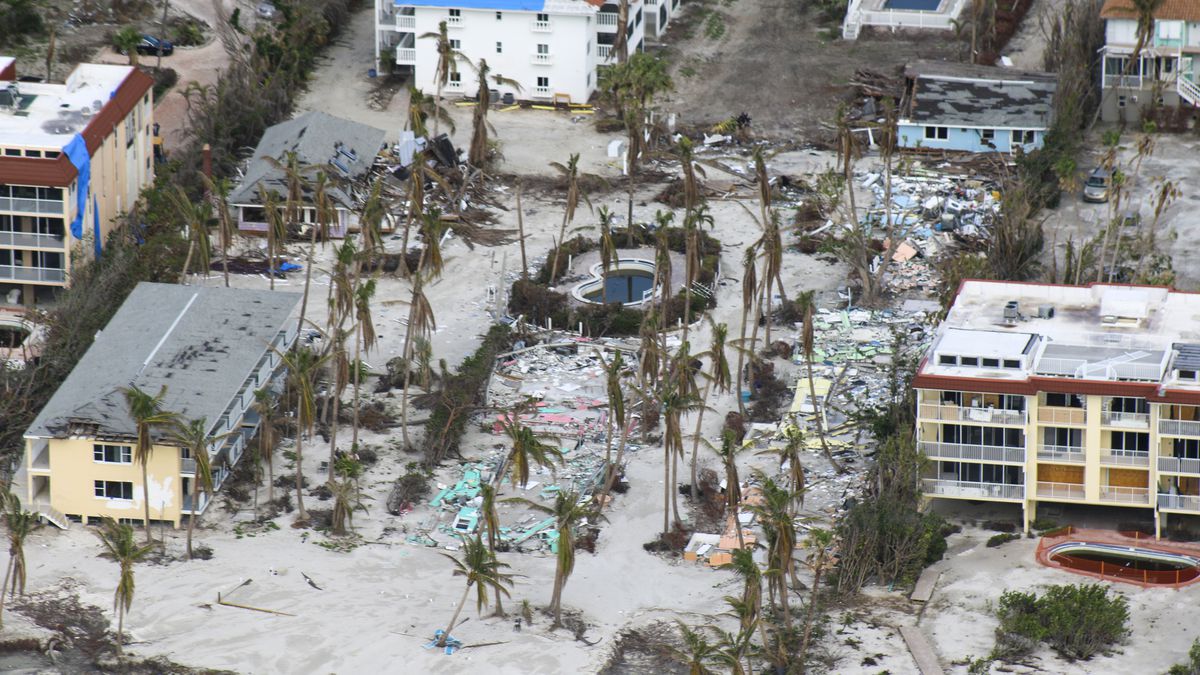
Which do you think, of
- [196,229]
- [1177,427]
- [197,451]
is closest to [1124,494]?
[1177,427]

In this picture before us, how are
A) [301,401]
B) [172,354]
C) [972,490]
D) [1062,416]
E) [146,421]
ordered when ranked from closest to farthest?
[146,421] → [1062,416] → [972,490] → [301,401] → [172,354]

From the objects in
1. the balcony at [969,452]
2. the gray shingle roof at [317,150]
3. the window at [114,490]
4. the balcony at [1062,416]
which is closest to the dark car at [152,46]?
the gray shingle roof at [317,150]

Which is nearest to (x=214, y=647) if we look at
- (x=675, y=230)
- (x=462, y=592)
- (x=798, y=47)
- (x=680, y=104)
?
(x=462, y=592)

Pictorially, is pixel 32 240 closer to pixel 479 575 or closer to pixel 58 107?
pixel 58 107

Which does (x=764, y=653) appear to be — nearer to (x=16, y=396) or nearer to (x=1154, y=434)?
(x=1154, y=434)

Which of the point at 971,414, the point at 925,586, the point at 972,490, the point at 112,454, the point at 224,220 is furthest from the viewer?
the point at 224,220

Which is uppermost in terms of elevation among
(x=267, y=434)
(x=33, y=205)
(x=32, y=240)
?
(x=33, y=205)

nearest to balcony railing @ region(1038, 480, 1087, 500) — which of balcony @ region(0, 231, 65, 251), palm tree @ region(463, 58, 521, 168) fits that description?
palm tree @ region(463, 58, 521, 168)

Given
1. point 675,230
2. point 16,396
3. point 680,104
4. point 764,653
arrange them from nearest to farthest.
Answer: point 764,653 < point 16,396 < point 675,230 < point 680,104
